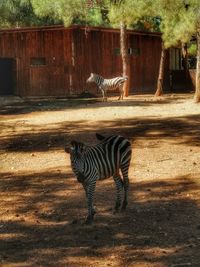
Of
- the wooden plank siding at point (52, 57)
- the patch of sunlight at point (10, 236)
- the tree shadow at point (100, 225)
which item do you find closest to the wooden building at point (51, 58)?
the wooden plank siding at point (52, 57)

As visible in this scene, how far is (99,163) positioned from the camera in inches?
333

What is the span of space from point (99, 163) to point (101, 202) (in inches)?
44.7

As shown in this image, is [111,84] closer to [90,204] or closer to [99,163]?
[99,163]

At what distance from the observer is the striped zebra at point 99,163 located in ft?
26.3

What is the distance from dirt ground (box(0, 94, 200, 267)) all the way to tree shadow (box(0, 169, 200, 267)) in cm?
1

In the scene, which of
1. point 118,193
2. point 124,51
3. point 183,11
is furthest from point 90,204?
point 124,51

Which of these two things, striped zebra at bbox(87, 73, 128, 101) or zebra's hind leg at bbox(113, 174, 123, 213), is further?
striped zebra at bbox(87, 73, 128, 101)

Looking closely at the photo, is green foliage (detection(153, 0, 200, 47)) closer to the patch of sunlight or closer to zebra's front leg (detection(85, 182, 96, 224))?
zebra's front leg (detection(85, 182, 96, 224))

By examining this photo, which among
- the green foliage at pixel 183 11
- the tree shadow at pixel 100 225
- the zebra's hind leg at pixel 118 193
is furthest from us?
the green foliage at pixel 183 11

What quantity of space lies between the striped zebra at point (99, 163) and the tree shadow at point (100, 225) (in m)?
0.37

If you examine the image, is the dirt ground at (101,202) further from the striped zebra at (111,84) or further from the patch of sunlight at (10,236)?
the striped zebra at (111,84)

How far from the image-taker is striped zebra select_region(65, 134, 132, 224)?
26.3 feet

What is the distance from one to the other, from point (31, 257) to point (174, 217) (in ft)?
8.32

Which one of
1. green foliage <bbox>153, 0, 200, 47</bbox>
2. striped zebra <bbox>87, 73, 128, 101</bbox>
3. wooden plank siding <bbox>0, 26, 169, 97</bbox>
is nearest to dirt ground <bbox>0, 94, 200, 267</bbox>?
green foliage <bbox>153, 0, 200, 47</bbox>
